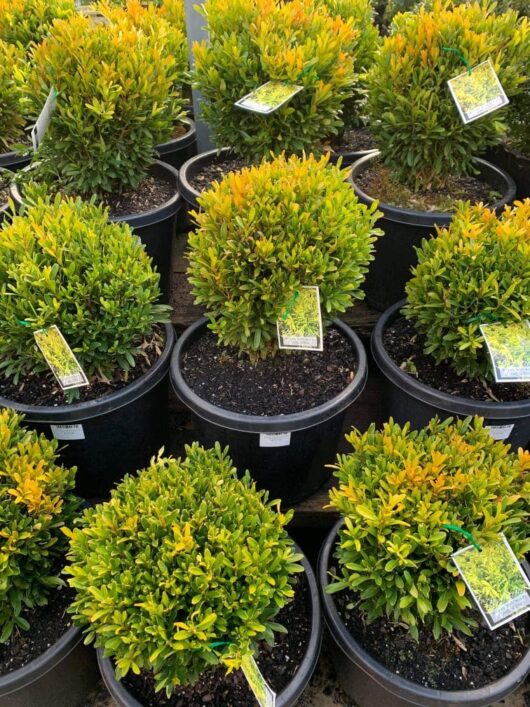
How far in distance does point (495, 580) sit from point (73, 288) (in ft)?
4.84

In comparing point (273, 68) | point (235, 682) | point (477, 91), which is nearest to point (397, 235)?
point (477, 91)

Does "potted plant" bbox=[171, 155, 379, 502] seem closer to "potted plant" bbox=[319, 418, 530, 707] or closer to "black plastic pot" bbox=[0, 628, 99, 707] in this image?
"potted plant" bbox=[319, 418, 530, 707]

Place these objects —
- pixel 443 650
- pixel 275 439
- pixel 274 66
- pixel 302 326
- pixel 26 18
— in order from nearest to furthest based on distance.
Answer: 1. pixel 443 650
2. pixel 302 326
3. pixel 275 439
4. pixel 274 66
5. pixel 26 18

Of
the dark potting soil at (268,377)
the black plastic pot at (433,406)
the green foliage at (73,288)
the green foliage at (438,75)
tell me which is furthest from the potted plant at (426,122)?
the green foliage at (73,288)

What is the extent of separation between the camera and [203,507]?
4.50 feet

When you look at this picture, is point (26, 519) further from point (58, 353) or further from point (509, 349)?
point (509, 349)

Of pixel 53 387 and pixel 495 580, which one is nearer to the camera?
pixel 495 580

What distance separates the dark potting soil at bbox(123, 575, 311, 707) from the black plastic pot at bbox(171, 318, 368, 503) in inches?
21.7

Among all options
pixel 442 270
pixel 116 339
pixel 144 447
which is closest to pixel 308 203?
pixel 442 270

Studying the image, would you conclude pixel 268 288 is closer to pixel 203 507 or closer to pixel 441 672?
pixel 203 507

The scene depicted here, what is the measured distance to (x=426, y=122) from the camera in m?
2.28

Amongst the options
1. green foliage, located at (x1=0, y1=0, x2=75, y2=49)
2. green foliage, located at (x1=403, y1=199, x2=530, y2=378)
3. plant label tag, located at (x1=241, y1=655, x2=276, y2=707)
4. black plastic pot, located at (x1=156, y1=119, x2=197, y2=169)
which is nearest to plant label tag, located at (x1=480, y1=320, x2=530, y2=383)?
green foliage, located at (x1=403, y1=199, x2=530, y2=378)

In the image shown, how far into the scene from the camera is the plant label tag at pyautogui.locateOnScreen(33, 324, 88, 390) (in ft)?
5.89

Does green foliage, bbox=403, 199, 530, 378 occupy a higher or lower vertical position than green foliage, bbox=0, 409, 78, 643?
higher
